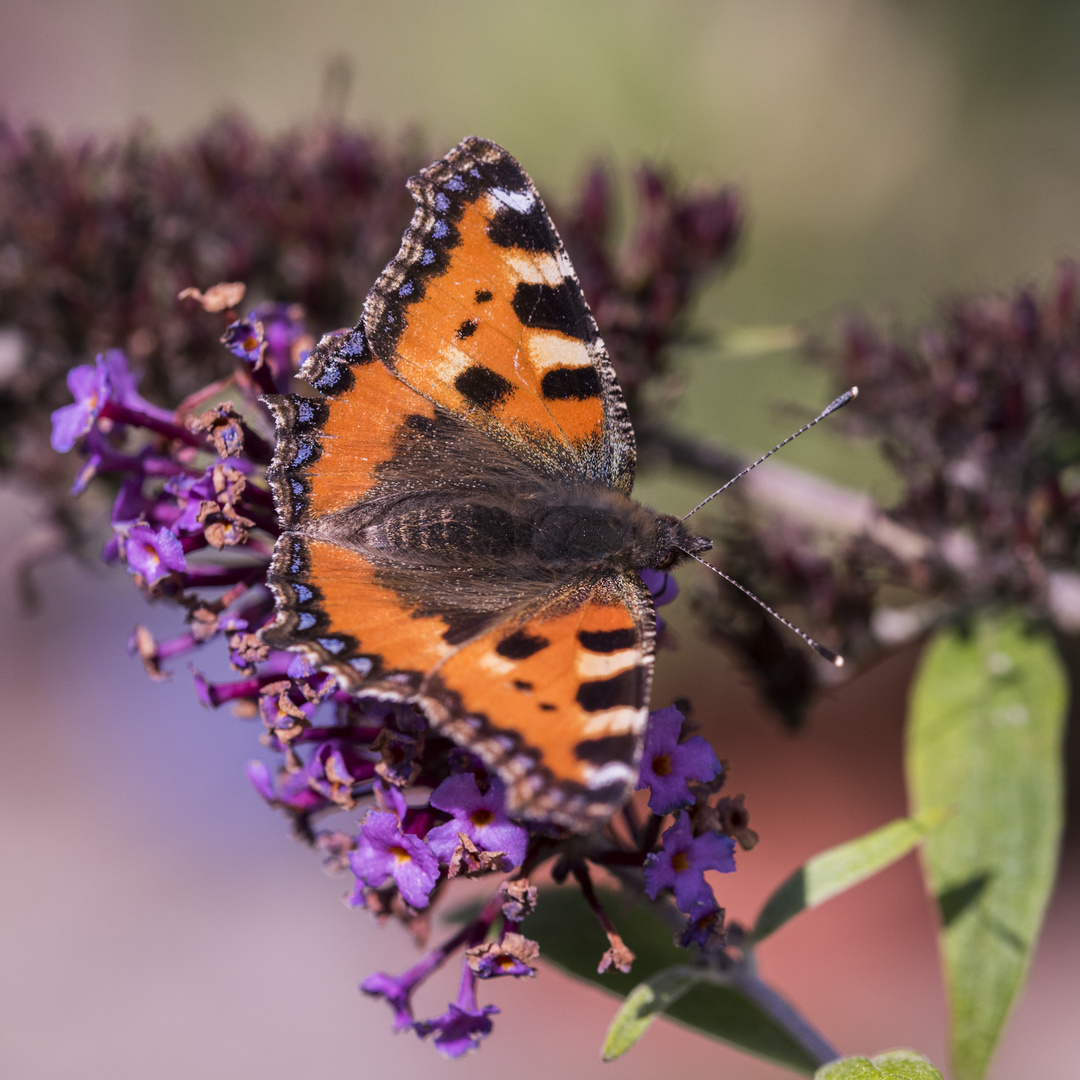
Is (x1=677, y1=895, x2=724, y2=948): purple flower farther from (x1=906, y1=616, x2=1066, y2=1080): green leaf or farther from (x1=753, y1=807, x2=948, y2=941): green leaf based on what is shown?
(x1=906, y1=616, x2=1066, y2=1080): green leaf

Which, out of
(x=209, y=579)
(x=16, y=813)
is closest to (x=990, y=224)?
(x=209, y=579)

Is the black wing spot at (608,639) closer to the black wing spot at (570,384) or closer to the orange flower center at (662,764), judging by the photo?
the orange flower center at (662,764)

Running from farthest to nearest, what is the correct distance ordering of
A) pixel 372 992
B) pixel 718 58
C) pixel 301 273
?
pixel 718 58
pixel 301 273
pixel 372 992

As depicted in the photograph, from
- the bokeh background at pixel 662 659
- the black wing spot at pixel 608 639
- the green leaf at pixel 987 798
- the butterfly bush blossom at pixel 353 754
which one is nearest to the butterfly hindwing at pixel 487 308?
the butterfly bush blossom at pixel 353 754

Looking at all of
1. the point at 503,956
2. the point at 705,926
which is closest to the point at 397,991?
the point at 503,956

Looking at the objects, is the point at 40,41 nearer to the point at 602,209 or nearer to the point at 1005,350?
the point at 602,209

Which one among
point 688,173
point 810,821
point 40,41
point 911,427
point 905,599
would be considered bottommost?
point 810,821
